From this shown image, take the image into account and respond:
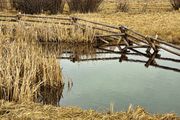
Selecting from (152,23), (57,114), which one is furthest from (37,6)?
(57,114)

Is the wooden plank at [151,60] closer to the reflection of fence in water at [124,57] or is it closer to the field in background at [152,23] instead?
the reflection of fence in water at [124,57]

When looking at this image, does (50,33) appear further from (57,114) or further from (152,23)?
(57,114)

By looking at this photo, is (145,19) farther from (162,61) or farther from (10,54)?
(10,54)

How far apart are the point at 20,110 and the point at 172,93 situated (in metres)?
4.95

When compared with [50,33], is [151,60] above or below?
below

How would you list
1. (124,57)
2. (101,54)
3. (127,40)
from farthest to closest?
(127,40) → (101,54) → (124,57)

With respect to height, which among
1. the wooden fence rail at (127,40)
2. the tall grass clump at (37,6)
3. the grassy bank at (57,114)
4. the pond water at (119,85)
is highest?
the tall grass clump at (37,6)

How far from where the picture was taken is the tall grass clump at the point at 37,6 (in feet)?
87.7

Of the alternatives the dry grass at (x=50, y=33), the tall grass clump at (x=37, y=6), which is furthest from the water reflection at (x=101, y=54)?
the tall grass clump at (x=37, y=6)

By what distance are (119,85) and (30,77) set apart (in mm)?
3251

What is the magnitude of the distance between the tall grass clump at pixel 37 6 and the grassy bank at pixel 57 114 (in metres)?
18.7

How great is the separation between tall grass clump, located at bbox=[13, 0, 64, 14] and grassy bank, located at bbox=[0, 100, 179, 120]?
18715mm

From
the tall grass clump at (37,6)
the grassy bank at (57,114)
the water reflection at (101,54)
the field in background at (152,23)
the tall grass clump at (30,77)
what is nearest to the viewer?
the grassy bank at (57,114)

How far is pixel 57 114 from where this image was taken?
821 cm
